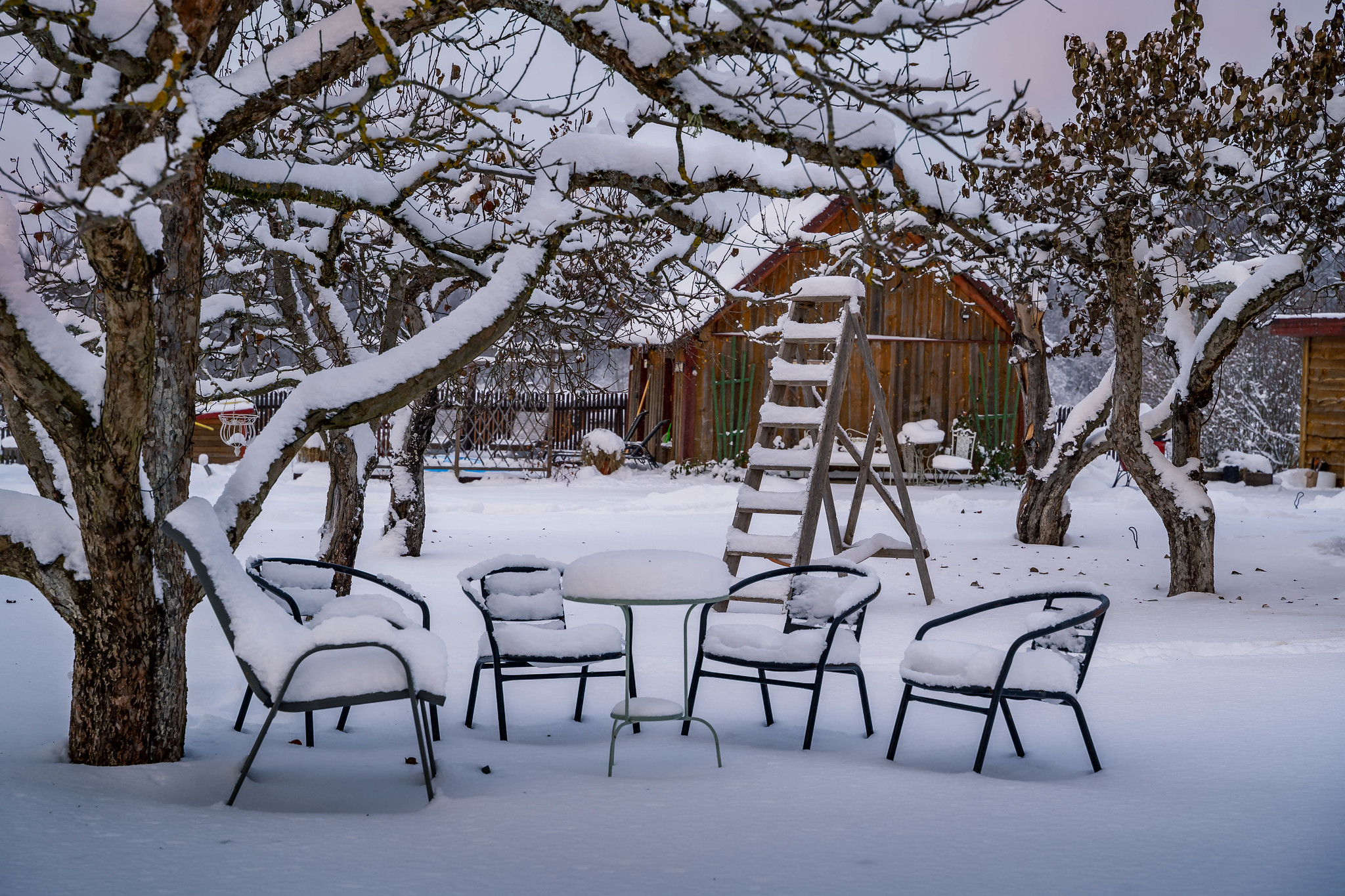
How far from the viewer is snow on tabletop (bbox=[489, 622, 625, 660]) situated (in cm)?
445

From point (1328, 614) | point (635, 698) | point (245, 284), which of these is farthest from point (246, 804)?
point (1328, 614)

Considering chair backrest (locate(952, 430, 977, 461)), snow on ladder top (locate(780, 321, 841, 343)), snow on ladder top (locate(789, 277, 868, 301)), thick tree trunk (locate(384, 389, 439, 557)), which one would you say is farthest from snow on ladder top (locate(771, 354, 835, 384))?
chair backrest (locate(952, 430, 977, 461))

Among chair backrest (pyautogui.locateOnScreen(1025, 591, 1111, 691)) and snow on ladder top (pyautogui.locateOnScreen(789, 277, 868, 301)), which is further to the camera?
snow on ladder top (pyautogui.locateOnScreen(789, 277, 868, 301))

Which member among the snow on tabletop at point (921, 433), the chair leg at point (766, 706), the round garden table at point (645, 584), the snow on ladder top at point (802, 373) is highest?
the snow on ladder top at point (802, 373)

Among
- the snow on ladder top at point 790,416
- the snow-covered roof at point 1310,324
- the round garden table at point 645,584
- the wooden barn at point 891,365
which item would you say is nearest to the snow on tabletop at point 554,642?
the round garden table at point 645,584

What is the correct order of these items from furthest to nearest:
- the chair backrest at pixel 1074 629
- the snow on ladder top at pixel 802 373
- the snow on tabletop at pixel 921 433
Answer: the snow on tabletop at pixel 921 433 → the snow on ladder top at pixel 802 373 → the chair backrest at pixel 1074 629

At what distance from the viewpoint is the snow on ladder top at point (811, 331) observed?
26.3ft

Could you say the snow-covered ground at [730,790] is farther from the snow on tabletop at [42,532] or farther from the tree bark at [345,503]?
the tree bark at [345,503]

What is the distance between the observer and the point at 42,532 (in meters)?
3.62

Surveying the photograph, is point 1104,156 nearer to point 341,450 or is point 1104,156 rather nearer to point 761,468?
point 761,468

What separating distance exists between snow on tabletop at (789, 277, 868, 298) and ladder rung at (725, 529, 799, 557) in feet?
6.19

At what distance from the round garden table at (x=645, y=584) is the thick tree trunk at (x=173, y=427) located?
1.45 meters

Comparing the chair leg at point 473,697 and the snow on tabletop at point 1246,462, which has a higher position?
the snow on tabletop at point 1246,462

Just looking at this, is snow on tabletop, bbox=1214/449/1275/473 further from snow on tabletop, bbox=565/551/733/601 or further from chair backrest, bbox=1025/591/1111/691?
snow on tabletop, bbox=565/551/733/601
